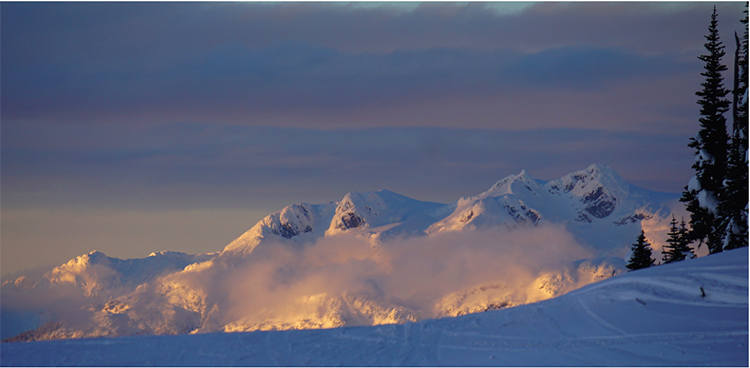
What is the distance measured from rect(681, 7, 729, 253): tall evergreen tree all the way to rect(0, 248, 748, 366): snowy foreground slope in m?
15.8

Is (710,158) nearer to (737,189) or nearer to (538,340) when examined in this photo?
(737,189)

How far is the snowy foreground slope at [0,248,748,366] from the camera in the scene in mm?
17719

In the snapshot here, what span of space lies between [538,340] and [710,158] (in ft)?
83.7

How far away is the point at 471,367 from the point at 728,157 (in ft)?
91.1

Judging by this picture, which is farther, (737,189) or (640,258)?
(640,258)

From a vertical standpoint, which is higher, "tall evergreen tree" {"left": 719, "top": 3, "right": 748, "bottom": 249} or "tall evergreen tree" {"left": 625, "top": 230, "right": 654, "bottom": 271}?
"tall evergreen tree" {"left": 719, "top": 3, "right": 748, "bottom": 249}

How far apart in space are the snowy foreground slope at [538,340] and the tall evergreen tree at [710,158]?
52.0 ft

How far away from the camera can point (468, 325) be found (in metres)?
21.9

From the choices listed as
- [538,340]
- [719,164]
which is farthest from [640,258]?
[538,340]

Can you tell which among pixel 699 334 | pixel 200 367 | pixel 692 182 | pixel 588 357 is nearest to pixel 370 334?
pixel 200 367

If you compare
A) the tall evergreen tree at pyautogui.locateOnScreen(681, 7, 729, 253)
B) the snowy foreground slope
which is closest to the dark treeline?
the tall evergreen tree at pyautogui.locateOnScreen(681, 7, 729, 253)

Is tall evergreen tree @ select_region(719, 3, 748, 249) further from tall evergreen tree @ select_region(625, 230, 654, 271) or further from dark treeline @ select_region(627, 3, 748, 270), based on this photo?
tall evergreen tree @ select_region(625, 230, 654, 271)

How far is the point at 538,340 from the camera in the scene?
63.8 ft

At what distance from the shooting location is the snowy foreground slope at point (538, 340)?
58.1 feet
